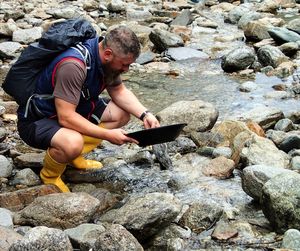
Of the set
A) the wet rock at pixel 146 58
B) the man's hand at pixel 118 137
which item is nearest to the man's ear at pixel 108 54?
the man's hand at pixel 118 137

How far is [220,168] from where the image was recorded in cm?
486

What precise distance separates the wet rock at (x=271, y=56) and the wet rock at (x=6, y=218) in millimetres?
6002

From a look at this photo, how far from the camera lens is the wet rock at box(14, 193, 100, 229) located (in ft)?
12.1

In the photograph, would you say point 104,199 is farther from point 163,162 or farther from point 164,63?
point 164,63

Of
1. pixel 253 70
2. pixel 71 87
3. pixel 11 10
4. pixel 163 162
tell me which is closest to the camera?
pixel 71 87

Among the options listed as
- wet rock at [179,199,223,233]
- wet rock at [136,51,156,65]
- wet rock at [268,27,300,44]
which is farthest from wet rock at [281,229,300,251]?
wet rock at [268,27,300,44]

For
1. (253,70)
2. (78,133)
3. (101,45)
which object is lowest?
(253,70)

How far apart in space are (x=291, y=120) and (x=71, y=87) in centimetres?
326

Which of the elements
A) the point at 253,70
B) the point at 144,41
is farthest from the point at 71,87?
the point at 144,41

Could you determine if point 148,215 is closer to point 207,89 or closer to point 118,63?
point 118,63

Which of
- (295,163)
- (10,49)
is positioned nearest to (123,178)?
(295,163)

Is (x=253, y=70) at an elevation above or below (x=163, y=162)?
below

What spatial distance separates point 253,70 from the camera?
8672mm

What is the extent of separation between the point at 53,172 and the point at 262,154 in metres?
1.90
